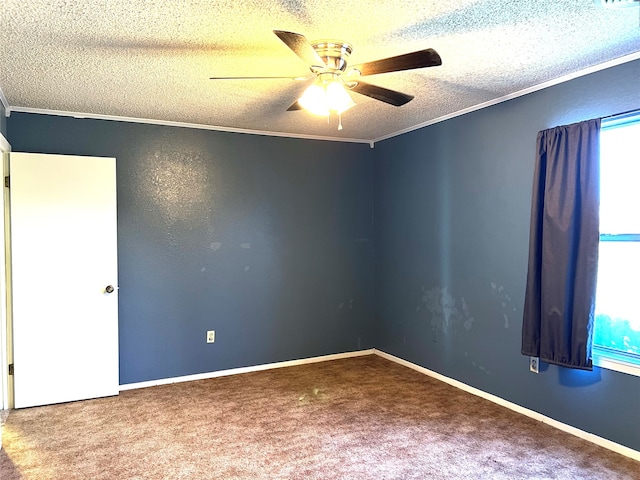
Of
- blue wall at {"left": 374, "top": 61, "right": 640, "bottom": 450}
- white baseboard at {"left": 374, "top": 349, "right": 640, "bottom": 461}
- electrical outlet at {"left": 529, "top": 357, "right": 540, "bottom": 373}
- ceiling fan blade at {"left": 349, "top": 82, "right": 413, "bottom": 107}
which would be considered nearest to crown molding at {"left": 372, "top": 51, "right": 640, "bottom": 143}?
blue wall at {"left": 374, "top": 61, "right": 640, "bottom": 450}

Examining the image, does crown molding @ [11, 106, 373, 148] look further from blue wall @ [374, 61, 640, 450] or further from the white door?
blue wall @ [374, 61, 640, 450]

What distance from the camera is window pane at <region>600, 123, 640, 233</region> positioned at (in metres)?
2.85

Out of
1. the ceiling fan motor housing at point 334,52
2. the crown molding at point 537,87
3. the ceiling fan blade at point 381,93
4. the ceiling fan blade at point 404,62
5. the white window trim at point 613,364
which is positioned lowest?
the white window trim at point 613,364

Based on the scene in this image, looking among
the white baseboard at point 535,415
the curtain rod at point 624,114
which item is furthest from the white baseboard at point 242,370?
the curtain rod at point 624,114

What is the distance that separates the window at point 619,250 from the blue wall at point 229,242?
256 centimetres

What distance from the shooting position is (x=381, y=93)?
2682 mm

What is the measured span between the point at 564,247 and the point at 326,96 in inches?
72.6

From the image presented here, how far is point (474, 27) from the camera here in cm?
235

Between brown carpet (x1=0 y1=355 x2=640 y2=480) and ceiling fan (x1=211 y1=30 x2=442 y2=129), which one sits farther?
brown carpet (x1=0 y1=355 x2=640 y2=480)

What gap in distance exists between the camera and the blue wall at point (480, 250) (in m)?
2.97

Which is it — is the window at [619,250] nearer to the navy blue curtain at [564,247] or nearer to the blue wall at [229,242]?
the navy blue curtain at [564,247]

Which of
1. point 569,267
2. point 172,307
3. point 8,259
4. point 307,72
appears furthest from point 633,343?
point 8,259

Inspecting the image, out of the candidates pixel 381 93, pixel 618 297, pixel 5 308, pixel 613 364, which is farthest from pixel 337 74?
pixel 5 308

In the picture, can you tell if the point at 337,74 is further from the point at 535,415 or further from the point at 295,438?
the point at 535,415
